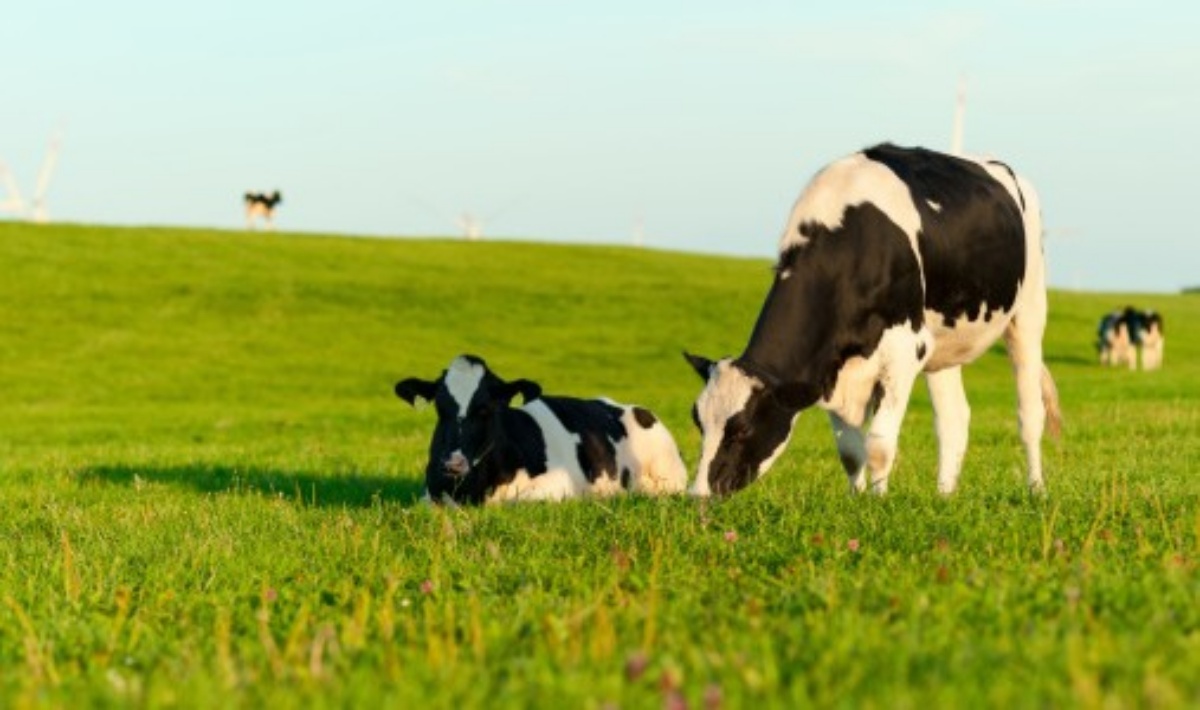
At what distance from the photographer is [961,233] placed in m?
11.9

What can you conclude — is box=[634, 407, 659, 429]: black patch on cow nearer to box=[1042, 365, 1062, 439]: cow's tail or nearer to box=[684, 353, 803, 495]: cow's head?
box=[1042, 365, 1062, 439]: cow's tail

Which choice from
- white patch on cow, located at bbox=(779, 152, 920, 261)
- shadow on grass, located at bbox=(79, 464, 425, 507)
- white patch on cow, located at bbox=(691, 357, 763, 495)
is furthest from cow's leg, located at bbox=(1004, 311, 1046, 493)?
shadow on grass, located at bbox=(79, 464, 425, 507)

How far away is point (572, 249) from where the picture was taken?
7562 cm

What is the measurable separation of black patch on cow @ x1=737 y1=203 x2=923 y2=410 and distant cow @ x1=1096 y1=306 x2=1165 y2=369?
42981mm

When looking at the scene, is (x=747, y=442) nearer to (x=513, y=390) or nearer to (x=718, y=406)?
(x=718, y=406)

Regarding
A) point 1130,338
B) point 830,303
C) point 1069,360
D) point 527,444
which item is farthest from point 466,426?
point 1069,360

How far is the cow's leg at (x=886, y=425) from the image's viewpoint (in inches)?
433

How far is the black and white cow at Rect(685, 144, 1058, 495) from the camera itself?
10.7 metres

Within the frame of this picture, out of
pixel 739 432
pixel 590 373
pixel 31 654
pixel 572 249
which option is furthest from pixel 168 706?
pixel 572 249

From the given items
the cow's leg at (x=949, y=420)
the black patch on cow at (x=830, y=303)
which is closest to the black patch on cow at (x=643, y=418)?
the cow's leg at (x=949, y=420)

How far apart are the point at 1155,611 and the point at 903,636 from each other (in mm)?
1105

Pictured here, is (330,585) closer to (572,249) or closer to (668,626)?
(668,626)

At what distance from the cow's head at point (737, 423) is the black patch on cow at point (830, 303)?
5.1 inches

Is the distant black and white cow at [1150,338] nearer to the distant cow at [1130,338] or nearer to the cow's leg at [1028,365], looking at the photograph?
the distant cow at [1130,338]
